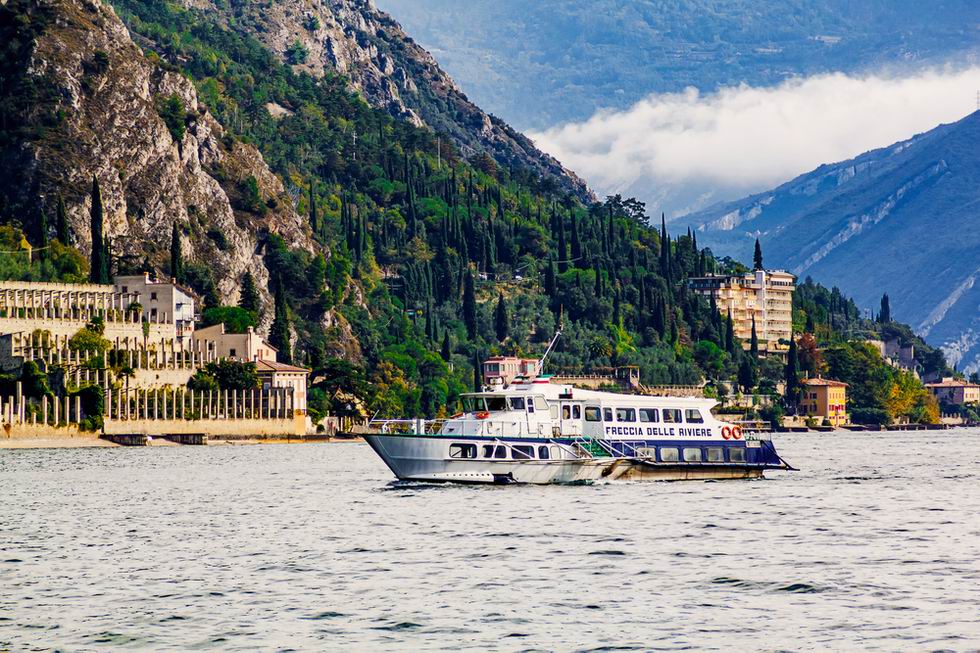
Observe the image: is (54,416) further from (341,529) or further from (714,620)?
(714,620)

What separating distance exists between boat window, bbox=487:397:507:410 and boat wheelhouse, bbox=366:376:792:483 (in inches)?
2.2

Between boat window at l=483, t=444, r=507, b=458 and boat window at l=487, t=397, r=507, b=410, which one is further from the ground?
boat window at l=487, t=397, r=507, b=410

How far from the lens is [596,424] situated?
94.5m

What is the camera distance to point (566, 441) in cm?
9256

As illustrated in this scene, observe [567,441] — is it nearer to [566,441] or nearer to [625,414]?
[566,441]

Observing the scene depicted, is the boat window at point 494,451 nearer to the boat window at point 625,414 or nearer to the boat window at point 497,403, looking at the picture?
the boat window at point 497,403

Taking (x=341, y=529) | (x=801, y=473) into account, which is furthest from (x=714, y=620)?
(x=801, y=473)

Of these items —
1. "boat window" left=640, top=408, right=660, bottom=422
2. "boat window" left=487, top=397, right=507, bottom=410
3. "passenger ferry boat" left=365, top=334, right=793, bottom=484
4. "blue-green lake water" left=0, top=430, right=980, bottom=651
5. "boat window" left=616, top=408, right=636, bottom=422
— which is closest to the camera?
"blue-green lake water" left=0, top=430, right=980, bottom=651

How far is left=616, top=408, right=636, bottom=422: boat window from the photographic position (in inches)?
3757

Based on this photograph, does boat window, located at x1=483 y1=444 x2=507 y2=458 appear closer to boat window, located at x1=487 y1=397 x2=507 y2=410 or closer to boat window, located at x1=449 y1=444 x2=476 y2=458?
boat window, located at x1=449 y1=444 x2=476 y2=458

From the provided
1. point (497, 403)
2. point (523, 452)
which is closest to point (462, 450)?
point (523, 452)

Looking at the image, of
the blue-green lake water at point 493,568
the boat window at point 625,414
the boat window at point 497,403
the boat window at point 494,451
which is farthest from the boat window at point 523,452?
the boat window at point 625,414

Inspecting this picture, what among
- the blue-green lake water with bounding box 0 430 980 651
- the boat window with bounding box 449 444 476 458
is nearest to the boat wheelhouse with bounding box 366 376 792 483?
the boat window with bounding box 449 444 476 458

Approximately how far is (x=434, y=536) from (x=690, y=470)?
1274 inches
